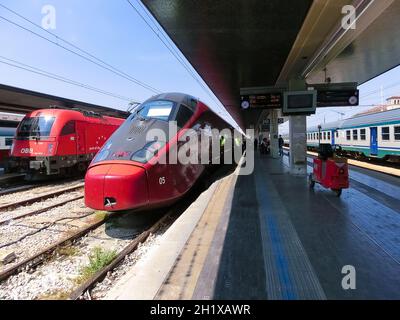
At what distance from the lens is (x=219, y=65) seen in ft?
37.8

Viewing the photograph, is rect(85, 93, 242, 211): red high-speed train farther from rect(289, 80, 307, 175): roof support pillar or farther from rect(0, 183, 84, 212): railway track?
rect(289, 80, 307, 175): roof support pillar

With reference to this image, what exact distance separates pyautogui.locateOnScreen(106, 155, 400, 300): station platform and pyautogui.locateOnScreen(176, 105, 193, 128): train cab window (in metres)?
2.03

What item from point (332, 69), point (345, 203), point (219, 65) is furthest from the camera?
point (332, 69)

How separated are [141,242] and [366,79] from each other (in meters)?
14.7

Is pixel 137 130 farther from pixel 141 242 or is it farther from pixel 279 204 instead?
pixel 279 204

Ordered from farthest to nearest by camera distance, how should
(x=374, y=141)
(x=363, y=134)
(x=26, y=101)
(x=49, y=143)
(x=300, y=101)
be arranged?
(x=363, y=134) → (x=374, y=141) → (x=26, y=101) → (x=49, y=143) → (x=300, y=101)

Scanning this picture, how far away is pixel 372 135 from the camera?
17.3 meters

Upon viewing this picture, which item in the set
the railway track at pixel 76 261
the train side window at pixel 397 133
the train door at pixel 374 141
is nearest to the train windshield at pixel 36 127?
the railway track at pixel 76 261

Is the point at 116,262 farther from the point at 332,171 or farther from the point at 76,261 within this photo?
the point at 332,171

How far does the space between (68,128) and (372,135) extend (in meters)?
16.6

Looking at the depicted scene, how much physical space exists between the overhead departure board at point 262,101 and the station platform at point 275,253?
5.53 m

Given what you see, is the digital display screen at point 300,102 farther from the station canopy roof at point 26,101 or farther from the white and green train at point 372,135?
the station canopy roof at point 26,101

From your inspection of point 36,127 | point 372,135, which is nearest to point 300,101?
point 372,135
